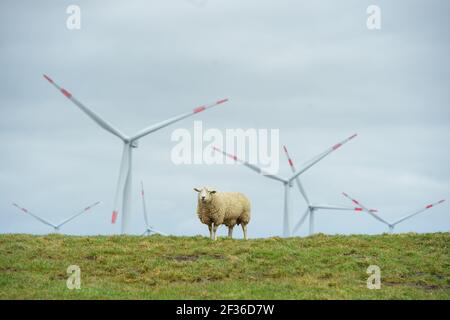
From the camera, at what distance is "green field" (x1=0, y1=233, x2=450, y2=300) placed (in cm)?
2356

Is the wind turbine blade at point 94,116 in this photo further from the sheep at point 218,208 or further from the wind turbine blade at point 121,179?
the sheep at point 218,208

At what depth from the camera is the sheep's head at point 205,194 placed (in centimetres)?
3381

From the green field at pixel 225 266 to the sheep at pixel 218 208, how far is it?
5.18 ft

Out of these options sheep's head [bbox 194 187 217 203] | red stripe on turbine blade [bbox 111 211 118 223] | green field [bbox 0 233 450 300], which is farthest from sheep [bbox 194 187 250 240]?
red stripe on turbine blade [bbox 111 211 118 223]

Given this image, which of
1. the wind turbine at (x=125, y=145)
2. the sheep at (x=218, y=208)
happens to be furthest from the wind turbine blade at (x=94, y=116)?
the sheep at (x=218, y=208)

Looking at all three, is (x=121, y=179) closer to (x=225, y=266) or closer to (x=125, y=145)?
(x=125, y=145)

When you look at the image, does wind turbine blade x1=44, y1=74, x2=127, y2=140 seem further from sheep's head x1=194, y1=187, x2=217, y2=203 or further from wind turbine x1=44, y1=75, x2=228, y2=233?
sheep's head x1=194, y1=187, x2=217, y2=203

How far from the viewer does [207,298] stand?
22.4 meters

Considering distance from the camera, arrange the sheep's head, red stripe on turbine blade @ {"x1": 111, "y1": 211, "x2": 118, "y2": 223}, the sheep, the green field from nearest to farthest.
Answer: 1. the green field
2. the sheep's head
3. the sheep
4. red stripe on turbine blade @ {"x1": 111, "y1": 211, "x2": 118, "y2": 223}

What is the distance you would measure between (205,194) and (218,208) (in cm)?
118

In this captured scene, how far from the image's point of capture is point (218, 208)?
114 feet
